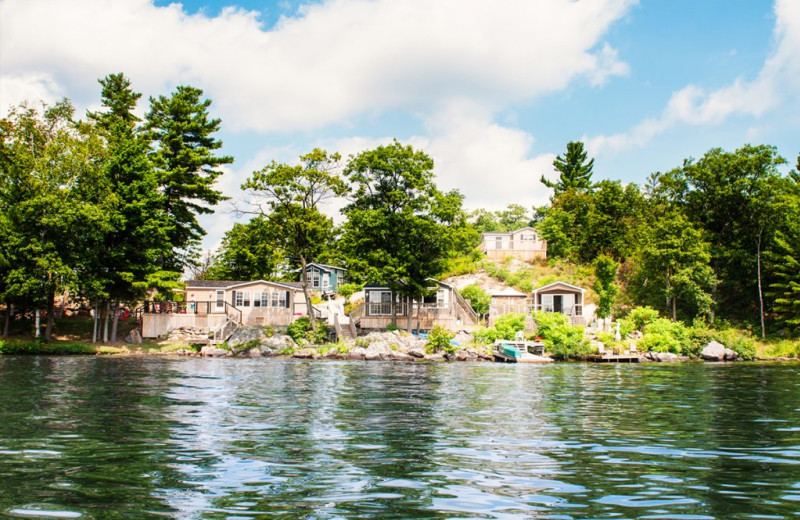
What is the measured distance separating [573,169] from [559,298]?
1614 inches

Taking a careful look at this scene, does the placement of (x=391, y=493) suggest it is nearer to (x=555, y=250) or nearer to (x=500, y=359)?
(x=500, y=359)

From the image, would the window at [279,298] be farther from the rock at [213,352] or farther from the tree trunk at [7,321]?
the tree trunk at [7,321]

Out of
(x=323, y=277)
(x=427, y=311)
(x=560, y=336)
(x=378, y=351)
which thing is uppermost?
(x=323, y=277)

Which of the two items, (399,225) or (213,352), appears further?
(399,225)

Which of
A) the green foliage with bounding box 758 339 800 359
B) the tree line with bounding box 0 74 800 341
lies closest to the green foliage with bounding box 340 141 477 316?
the tree line with bounding box 0 74 800 341

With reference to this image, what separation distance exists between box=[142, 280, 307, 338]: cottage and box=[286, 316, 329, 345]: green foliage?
5868 millimetres

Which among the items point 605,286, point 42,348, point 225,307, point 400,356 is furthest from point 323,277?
point 42,348

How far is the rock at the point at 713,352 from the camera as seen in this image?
49.5 m

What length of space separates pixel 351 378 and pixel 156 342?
30868 mm

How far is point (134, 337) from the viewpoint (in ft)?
178

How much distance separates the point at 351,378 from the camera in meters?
29.2

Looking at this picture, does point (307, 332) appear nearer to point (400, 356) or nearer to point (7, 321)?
point (400, 356)

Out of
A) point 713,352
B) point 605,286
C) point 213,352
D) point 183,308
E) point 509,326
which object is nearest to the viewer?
point 213,352

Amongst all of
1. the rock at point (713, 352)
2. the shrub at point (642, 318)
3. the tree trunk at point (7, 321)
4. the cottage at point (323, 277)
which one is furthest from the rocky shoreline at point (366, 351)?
the cottage at point (323, 277)
